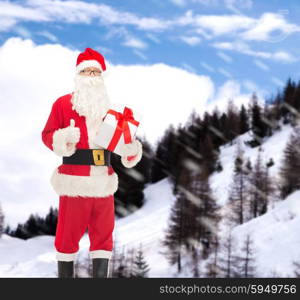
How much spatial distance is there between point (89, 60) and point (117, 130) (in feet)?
2.88

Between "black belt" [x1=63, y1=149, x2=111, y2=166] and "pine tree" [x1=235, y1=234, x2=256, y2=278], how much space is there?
25350mm

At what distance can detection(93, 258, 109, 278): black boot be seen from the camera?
514 centimetres

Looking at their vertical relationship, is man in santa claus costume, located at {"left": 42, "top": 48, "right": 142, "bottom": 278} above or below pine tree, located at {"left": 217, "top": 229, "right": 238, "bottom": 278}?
below

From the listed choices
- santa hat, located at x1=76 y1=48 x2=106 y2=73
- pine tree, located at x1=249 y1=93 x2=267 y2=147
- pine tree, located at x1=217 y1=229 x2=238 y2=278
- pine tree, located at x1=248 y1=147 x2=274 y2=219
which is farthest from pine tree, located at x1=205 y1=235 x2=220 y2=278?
pine tree, located at x1=249 y1=93 x2=267 y2=147

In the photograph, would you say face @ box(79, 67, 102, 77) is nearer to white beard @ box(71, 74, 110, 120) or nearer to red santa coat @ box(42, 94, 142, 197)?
white beard @ box(71, 74, 110, 120)

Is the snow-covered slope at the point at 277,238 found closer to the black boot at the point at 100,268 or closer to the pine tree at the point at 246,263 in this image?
the pine tree at the point at 246,263

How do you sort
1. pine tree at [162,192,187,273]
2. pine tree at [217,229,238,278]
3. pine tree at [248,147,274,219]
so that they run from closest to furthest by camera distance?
pine tree at [217,229,238,278], pine tree at [162,192,187,273], pine tree at [248,147,274,219]

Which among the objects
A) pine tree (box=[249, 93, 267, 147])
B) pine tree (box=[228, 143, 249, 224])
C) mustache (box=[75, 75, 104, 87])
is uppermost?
pine tree (box=[249, 93, 267, 147])

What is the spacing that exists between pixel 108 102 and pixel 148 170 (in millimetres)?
54400

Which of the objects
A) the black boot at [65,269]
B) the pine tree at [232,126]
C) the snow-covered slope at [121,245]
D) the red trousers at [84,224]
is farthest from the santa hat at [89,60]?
the pine tree at [232,126]

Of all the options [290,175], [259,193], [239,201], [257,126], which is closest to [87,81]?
[290,175]

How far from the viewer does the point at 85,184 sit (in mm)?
5055

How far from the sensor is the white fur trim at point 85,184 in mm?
5051
